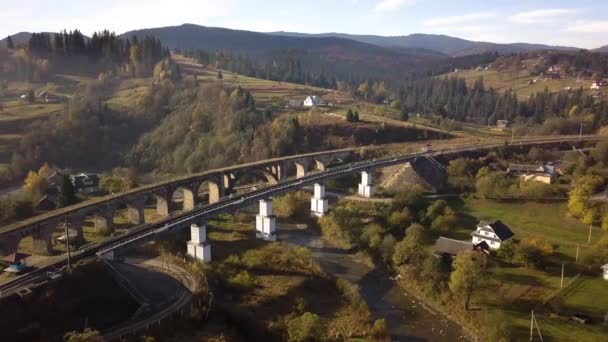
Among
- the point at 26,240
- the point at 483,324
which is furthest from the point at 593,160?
the point at 26,240

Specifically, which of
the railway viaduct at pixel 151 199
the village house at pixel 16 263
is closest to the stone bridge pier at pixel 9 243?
the railway viaduct at pixel 151 199

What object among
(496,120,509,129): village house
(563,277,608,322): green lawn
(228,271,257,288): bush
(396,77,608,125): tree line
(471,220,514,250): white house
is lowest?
(228,271,257,288): bush

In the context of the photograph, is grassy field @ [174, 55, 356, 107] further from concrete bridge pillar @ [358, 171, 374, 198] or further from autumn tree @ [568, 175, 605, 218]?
autumn tree @ [568, 175, 605, 218]

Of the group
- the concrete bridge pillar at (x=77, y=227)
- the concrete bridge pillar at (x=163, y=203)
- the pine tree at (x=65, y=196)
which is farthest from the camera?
the concrete bridge pillar at (x=163, y=203)

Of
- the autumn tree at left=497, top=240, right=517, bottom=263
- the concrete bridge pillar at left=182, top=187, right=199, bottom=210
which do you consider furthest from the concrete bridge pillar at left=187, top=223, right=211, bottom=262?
the autumn tree at left=497, top=240, right=517, bottom=263

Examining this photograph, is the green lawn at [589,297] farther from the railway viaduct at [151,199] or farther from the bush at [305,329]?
the railway viaduct at [151,199]

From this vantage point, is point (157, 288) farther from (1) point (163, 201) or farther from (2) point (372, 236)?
(2) point (372, 236)

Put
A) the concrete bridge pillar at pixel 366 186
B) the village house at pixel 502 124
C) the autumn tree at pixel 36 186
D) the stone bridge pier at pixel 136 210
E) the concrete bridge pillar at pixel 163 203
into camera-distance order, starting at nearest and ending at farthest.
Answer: the stone bridge pier at pixel 136 210 < the concrete bridge pillar at pixel 163 203 < the autumn tree at pixel 36 186 < the concrete bridge pillar at pixel 366 186 < the village house at pixel 502 124

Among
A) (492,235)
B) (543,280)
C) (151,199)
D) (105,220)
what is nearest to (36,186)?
(151,199)
